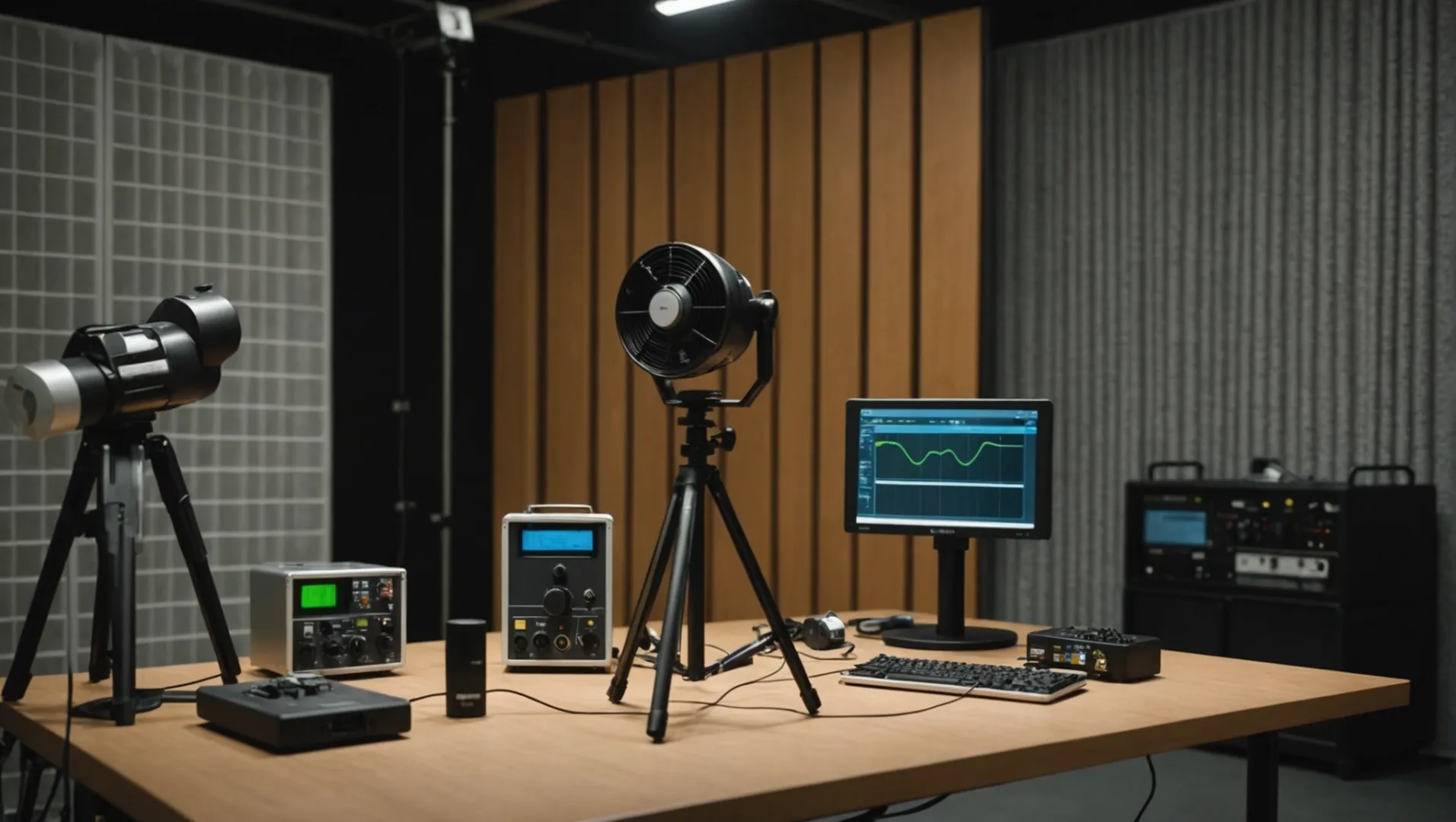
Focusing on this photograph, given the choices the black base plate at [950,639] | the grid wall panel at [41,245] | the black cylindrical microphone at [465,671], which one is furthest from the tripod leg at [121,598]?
the grid wall panel at [41,245]

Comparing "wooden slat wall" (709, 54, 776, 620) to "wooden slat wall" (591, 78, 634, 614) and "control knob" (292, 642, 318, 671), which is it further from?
"control knob" (292, 642, 318, 671)

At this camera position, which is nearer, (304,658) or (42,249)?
(304,658)

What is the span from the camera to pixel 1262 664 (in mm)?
2850

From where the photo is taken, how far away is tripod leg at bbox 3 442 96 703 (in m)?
2.34

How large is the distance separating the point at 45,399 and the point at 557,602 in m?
0.93

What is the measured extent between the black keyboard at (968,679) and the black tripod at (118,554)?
109 centimetres

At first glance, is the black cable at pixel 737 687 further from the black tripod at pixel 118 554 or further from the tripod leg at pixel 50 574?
the tripod leg at pixel 50 574

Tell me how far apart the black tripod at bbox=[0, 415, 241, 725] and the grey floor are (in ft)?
7.89

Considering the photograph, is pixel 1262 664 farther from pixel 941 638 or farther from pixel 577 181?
pixel 577 181

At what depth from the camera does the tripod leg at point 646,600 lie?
7.61 feet

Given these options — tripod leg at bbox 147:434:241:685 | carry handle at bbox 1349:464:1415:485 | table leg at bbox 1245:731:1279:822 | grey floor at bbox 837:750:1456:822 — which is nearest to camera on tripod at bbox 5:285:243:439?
tripod leg at bbox 147:434:241:685

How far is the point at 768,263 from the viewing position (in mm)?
5535

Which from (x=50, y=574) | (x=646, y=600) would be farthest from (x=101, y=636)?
(x=646, y=600)

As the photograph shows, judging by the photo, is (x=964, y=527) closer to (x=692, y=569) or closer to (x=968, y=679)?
(x=968, y=679)
